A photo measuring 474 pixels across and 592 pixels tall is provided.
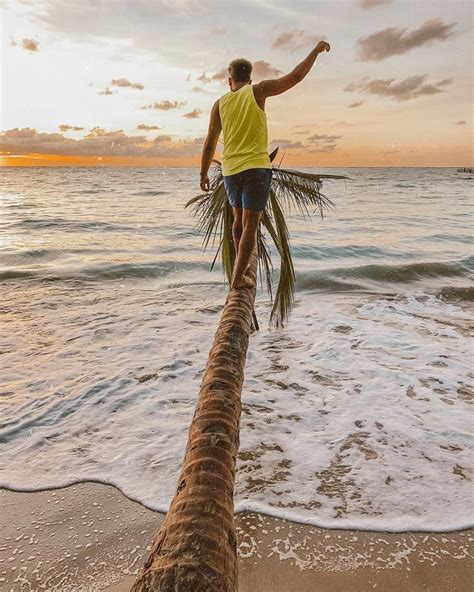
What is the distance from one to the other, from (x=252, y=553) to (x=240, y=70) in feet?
13.5

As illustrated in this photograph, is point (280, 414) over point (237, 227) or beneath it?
beneath

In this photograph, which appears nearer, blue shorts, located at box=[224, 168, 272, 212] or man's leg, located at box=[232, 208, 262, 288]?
man's leg, located at box=[232, 208, 262, 288]

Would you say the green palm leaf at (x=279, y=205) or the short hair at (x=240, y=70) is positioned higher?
the short hair at (x=240, y=70)

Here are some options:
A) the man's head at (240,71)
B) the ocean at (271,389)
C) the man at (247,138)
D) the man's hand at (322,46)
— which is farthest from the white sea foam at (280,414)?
the man's hand at (322,46)

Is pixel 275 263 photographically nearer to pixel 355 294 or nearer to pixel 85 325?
pixel 355 294

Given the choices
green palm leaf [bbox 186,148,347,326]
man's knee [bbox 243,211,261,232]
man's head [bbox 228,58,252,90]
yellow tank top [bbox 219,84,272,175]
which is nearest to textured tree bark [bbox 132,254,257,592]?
man's knee [bbox 243,211,261,232]

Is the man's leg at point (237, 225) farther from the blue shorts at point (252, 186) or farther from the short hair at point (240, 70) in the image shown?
the short hair at point (240, 70)

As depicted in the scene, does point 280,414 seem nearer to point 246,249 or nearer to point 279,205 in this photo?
point 246,249

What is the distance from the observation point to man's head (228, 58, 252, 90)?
412cm

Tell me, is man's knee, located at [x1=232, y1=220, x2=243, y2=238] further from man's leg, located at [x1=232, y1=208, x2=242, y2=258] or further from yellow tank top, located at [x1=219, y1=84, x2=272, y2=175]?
yellow tank top, located at [x1=219, y1=84, x2=272, y2=175]

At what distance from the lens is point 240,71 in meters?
4.12

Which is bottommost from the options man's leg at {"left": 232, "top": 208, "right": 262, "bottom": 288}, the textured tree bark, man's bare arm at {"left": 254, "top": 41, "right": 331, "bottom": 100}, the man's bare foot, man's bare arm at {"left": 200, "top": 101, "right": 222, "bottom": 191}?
the textured tree bark

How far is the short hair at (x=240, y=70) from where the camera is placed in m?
4.12

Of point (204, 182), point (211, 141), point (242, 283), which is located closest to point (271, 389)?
point (242, 283)
